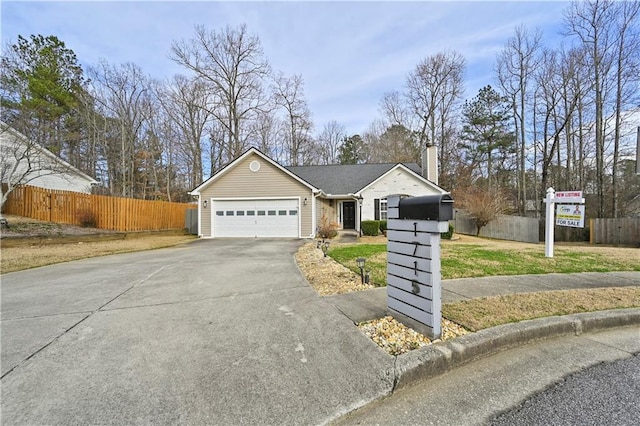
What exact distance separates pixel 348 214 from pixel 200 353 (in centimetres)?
1725

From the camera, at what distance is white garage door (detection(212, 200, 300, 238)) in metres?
15.0

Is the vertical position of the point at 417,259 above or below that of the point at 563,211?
below

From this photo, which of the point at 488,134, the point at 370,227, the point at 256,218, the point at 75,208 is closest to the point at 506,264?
the point at 370,227

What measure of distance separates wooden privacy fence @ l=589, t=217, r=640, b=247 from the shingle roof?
1020 centimetres

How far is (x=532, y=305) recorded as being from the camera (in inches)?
153

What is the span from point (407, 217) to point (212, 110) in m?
26.2

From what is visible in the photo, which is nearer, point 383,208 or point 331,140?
point 383,208

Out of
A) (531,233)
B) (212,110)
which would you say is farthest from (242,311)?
(212,110)

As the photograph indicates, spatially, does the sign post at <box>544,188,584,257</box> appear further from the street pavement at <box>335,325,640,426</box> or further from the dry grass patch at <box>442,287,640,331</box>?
the street pavement at <box>335,325,640,426</box>

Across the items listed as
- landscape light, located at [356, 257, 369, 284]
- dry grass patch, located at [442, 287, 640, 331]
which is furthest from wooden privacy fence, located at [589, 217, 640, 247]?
landscape light, located at [356, 257, 369, 284]

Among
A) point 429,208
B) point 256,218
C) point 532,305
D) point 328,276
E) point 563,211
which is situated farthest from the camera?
point 256,218

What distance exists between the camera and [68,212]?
1323 centimetres

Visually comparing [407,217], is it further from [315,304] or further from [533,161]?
[533,161]

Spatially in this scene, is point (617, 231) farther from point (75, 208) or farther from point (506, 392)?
point (75, 208)
